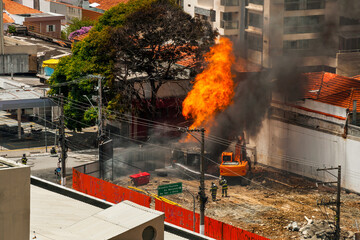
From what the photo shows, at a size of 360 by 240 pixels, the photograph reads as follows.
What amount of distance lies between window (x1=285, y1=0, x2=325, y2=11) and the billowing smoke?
463cm

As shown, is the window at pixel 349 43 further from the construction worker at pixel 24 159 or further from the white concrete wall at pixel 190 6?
the construction worker at pixel 24 159

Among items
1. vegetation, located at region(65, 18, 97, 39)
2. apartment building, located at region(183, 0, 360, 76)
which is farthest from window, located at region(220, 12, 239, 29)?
vegetation, located at region(65, 18, 97, 39)

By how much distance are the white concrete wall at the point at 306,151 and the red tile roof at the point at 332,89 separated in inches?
114

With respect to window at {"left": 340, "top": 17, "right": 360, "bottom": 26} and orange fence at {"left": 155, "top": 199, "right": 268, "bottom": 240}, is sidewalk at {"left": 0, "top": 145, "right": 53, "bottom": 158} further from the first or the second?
window at {"left": 340, "top": 17, "right": 360, "bottom": 26}

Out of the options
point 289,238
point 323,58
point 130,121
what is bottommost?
point 289,238

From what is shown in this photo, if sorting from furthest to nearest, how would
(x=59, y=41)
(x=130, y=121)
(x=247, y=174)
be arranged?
(x=59, y=41) → (x=130, y=121) → (x=247, y=174)

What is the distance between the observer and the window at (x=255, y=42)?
54.5 meters

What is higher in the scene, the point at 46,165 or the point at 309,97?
the point at 309,97

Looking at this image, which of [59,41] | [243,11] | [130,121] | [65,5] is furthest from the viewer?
[65,5]

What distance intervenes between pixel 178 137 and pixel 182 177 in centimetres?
817

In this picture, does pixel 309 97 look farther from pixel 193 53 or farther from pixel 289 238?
pixel 289 238

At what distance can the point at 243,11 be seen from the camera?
6538cm

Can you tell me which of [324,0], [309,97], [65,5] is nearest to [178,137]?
[309,97]

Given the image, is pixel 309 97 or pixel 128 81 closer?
pixel 309 97
